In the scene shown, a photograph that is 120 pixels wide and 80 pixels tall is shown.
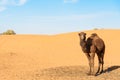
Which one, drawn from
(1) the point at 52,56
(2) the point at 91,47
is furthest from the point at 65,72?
(1) the point at 52,56

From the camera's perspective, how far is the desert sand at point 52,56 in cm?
1730

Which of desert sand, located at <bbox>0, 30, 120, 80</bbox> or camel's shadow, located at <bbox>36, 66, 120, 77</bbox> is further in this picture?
desert sand, located at <bbox>0, 30, 120, 80</bbox>

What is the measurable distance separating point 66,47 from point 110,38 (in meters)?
5.94

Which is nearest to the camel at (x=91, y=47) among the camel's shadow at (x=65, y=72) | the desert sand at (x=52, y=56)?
the camel's shadow at (x=65, y=72)

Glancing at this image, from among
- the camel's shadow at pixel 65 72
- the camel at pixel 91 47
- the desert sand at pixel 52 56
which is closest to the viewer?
the camel at pixel 91 47

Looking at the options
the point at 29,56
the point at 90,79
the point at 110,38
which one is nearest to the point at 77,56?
the point at 29,56

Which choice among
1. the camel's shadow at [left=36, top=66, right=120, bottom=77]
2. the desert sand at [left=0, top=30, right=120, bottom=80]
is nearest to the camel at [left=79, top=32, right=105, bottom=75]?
the camel's shadow at [left=36, top=66, right=120, bottom=77]

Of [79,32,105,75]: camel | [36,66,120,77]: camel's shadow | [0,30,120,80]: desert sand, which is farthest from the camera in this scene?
[0,30,120,80]: desert sand

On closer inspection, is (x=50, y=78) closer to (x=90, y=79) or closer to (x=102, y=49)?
(x=90, y=79)

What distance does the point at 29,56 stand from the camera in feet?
Answer: 97.8

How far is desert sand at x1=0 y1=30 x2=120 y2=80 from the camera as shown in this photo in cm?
1730

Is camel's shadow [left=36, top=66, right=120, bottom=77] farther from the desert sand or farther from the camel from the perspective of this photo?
the camel

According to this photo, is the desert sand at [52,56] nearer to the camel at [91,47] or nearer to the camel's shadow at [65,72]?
the camel's shadow at [65,72]

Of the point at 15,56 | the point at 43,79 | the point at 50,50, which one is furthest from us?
the point at 50,50
